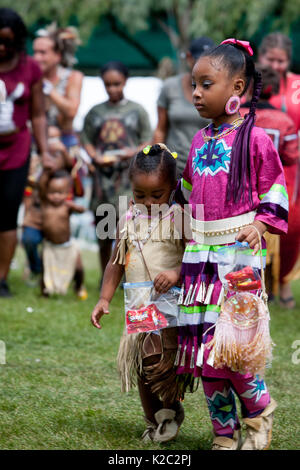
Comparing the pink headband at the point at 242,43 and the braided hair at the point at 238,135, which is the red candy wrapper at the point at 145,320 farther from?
the pink headband at the point at 242,43

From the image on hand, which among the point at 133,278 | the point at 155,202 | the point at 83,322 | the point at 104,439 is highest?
the point at 155,202

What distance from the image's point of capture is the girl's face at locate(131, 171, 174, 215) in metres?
3.38

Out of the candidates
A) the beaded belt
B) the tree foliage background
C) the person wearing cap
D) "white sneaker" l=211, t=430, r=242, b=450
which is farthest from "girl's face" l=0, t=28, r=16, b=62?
the tree foliage background

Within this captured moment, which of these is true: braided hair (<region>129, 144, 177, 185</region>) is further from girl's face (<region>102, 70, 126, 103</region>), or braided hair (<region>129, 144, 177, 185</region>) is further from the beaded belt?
girl's face (<region>102, 70, 126, 103</region>)

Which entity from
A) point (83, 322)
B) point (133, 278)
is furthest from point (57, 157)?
point (133, 278)

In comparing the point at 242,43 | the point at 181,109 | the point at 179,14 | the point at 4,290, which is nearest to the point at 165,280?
the point at 242,43

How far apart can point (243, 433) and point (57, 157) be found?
4.74 m

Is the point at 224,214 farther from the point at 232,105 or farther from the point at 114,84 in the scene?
the point at 114,84

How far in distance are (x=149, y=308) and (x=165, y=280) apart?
14 centimetres

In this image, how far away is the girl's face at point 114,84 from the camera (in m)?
7.71

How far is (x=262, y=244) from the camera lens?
325 centimetres

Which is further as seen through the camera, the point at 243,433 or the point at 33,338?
the point at 33,338
